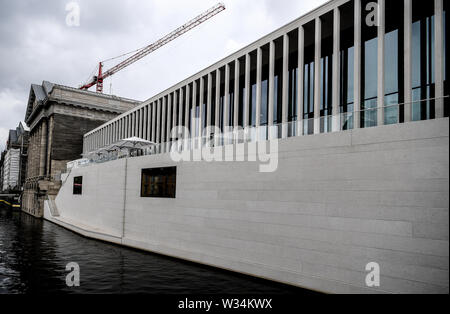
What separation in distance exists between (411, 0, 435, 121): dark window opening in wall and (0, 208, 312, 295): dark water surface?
10.1 metres

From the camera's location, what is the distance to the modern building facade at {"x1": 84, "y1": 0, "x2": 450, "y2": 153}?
1282 centimetres

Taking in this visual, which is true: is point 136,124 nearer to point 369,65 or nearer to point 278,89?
point 278,89

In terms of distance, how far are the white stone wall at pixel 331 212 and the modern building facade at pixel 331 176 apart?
4 cm

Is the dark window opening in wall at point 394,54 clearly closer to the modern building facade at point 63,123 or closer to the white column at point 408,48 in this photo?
the white column at point 408,48

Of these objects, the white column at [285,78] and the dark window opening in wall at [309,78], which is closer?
the white column at [285,78]

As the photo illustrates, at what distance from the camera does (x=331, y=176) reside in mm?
12344

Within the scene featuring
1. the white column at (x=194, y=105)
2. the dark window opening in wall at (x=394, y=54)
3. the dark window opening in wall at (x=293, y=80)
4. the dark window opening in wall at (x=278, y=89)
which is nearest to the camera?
the dark window opening in wall at (x=394, y=54)

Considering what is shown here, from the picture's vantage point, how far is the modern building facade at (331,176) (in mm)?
10211

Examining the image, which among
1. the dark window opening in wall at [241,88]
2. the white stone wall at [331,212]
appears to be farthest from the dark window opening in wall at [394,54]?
the dark window opening in wall at [241,88]

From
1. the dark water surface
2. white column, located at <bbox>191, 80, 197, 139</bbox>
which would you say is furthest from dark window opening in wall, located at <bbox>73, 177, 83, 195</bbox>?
white column, located at <bbox>191, 80, 197, 139</bbox>

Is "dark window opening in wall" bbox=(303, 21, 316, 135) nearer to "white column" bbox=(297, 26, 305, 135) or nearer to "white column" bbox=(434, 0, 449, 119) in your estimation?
"white column" bbox=(297, 26, 305, 135)

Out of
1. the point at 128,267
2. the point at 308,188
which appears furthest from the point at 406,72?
the point at 128,267
